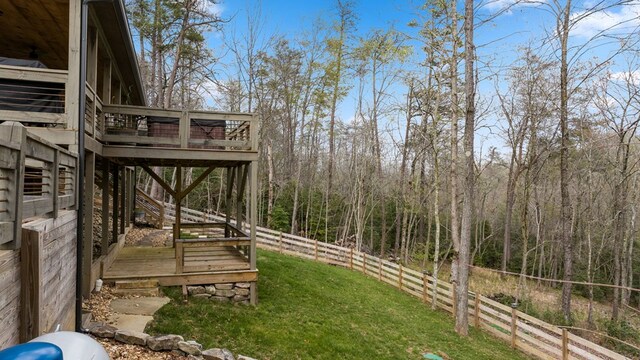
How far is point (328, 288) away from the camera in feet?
31.5

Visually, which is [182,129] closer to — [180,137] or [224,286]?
[180,137]

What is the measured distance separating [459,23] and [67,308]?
36.9ft

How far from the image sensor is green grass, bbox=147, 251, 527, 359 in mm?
5523

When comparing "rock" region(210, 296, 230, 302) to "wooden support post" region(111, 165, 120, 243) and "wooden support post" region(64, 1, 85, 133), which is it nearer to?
"wooden support post" region(111, 165, 120, 243)

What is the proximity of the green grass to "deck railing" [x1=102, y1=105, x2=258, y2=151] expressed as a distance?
9.00 feet

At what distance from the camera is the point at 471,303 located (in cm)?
1002

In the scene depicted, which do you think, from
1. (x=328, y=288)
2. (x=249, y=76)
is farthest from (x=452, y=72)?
(x=249, y=76)

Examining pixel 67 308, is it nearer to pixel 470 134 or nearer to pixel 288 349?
pixel 288 349

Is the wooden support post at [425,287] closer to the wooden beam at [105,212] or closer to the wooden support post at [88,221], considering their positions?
the wooden beam at [105,212]

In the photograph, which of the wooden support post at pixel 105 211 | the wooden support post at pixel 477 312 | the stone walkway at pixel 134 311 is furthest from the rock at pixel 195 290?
the wooden support post at pixel 477 312

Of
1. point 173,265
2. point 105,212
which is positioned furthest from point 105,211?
point 173,265

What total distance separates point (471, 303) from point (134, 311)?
832 centimetres

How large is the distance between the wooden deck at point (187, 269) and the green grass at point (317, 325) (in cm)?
33

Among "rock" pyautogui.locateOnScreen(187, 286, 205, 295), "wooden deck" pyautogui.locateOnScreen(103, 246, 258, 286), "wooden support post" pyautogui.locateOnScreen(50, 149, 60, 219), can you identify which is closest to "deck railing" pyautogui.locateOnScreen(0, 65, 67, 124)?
"wooden support post" pyautogui.locateOnScreen(50, 149, 60, 219)
